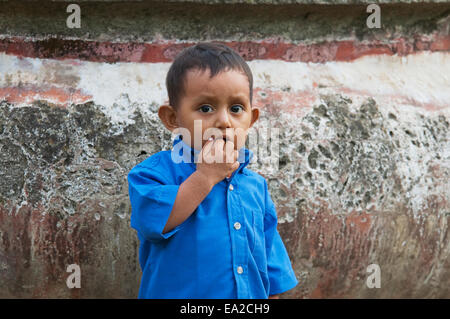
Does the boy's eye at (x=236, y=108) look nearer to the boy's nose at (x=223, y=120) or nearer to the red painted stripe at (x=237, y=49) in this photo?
the boy's nose at (x=223, y=120)

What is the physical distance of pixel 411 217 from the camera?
214 centimetres

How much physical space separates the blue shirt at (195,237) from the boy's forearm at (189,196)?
0.06 ft

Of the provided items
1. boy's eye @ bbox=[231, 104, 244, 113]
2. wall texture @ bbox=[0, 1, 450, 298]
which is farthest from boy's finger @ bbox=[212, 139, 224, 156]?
wall texture @ bbox=[0, 1, 450, 298]

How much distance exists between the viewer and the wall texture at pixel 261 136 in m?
1.91

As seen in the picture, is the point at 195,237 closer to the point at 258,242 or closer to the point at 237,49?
the point at 258,242

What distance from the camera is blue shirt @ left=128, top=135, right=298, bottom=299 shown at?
4.79 ft

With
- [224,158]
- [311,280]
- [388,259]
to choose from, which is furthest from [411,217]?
[224,158]

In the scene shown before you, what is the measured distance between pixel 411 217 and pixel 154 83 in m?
1.05

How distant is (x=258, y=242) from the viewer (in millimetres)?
1579

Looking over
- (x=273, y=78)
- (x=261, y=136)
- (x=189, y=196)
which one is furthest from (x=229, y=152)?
(x=273, y=78)

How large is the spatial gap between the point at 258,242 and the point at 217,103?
0.39m

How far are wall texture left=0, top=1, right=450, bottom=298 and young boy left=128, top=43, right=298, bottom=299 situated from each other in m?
0.43

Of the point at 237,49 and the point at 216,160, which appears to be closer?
the point at 216,160

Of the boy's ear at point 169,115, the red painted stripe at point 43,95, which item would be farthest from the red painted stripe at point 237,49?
the boy's ear at point 169,115
